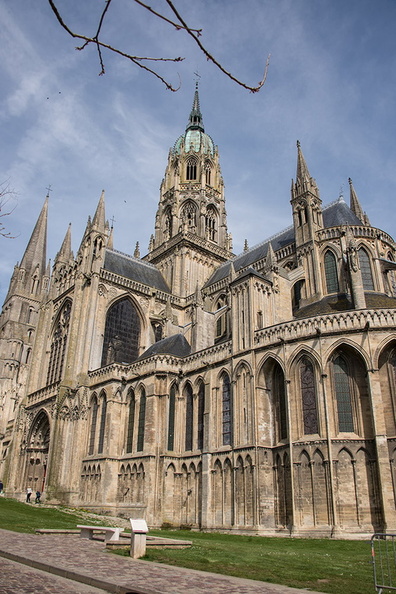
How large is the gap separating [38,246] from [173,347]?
53173 mm

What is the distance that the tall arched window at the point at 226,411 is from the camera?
2439 centimetres

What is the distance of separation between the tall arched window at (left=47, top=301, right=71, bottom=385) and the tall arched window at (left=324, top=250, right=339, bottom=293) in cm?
1997

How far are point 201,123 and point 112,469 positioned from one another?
4617 centimetres

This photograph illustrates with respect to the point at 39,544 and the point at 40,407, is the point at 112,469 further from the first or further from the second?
the point at 39,544

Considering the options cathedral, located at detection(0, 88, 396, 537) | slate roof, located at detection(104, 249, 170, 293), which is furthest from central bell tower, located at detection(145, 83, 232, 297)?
slate roof, located at detection(104, 249, 170, 293)

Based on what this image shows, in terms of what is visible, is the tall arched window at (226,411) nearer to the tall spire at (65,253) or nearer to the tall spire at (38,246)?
the tall spire at (65,253)

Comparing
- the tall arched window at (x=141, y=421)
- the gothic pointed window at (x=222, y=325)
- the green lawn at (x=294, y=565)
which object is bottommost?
the green lawn at (x=294, y=565)

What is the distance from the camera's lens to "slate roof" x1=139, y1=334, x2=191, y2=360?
30.2 meters

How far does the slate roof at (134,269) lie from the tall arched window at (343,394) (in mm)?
22046

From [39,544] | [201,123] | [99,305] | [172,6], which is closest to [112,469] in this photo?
[99,305]

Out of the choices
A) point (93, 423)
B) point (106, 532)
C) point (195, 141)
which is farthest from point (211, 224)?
point (106, 532)

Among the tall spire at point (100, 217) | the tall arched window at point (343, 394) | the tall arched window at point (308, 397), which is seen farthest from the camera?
the tall spire at point (100, 217)

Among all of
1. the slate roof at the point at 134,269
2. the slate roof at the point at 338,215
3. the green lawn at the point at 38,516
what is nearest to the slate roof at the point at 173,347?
the slate roof at the point at 134,269

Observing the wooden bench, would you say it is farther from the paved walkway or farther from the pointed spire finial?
the pointed spire finial
